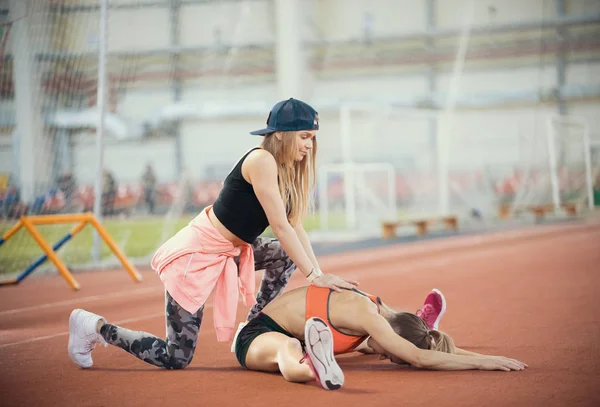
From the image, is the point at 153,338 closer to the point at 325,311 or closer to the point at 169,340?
the point at 169,340

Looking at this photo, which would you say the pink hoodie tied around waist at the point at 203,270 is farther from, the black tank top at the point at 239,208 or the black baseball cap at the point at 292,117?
the black baseball cap at the point at 292,117

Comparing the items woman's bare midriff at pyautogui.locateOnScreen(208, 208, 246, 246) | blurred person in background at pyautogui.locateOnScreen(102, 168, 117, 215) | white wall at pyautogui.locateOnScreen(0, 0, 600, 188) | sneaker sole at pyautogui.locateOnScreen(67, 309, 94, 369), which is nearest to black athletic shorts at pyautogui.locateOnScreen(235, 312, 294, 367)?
woman's bare midriff at pyautogui.locateOnScreen(208, 208, 246, 246)

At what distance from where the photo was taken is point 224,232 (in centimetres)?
452

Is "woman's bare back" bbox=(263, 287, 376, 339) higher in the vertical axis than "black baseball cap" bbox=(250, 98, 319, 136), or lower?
lower

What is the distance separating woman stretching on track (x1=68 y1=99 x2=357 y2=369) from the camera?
429 centimetres

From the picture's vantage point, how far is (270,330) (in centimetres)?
436

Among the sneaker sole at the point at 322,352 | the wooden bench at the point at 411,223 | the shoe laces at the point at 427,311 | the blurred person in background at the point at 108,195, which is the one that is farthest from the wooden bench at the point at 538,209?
the sneaker sole at the point at 322,352

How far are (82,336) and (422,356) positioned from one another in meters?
1.91

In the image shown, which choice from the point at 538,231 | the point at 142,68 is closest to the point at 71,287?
the point at 538,231

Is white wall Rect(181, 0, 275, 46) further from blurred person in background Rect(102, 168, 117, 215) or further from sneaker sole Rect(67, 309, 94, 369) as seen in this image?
sneaker sole Rect(67, 309, 94, 369)

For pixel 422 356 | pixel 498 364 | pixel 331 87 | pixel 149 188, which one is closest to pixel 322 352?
pixel 422 356

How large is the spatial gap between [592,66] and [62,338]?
2837 cm

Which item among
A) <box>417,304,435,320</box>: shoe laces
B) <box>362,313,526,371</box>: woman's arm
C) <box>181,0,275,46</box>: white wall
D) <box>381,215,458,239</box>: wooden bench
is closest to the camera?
<box>362,313,526,371</box>: woman's arm

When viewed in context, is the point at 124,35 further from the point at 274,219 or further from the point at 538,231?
the point at 274,219
